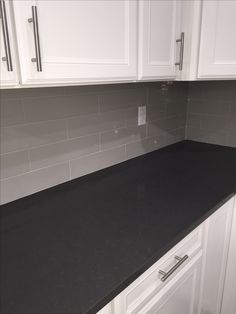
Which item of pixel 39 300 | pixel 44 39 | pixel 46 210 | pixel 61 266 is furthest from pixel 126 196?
pixel 44 39

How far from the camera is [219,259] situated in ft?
4.47

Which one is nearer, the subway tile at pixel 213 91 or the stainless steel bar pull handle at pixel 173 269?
the stainless steel bar pull handle at pixel 173 269

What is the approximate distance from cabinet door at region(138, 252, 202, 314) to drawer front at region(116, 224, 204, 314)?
0.03 meters

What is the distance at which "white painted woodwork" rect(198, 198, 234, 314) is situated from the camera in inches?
48.3

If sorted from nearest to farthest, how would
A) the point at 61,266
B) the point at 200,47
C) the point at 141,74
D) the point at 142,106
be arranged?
the point at 61,266 → the point at 141,74 → the point at 200,47 → the point at 142,106

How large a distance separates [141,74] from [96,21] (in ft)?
0.99

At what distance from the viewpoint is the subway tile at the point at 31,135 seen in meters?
1.07

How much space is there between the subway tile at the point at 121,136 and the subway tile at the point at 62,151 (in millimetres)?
61

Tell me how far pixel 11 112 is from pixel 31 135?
13 cm

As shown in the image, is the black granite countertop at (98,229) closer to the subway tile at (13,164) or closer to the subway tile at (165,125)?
the subway tile at (13,164)

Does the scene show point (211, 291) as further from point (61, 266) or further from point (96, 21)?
point (96, 21)

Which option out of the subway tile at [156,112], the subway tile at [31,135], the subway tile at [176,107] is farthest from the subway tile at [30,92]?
the subway tile at [176,107]

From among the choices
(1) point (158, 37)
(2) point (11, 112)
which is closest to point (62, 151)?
(2) point (11, 112)

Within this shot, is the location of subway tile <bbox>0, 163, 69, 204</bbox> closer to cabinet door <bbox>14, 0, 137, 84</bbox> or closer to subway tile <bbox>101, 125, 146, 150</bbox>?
subway tile <bbox>101, 125, 146, 150</bbox>
